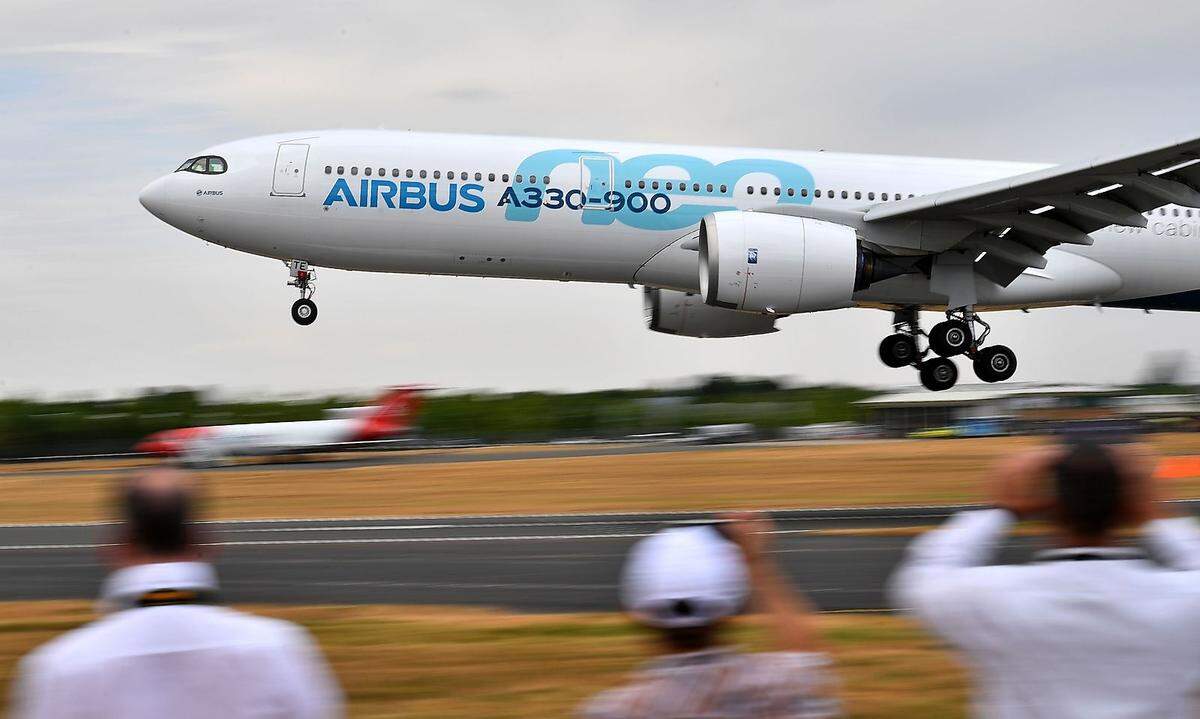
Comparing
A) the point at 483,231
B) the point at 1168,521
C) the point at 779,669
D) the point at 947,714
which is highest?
the point at 483,231

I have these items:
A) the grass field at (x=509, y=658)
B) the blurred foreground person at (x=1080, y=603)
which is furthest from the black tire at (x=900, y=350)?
the blurred foreground person at (x=1080, y=603)

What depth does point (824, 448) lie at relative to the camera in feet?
96.1

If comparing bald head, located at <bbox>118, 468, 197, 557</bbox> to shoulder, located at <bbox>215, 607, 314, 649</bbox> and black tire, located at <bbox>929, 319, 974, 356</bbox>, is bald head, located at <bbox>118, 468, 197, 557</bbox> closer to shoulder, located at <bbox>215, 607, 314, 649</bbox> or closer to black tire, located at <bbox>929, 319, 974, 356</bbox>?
shoulder, located at <bbox>215, 607, 314, 649</bbox>

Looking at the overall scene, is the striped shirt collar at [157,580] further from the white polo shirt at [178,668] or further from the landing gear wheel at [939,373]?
the landing gear wheel at [939,373]

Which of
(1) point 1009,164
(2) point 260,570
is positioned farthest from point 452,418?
(2) point 260,570

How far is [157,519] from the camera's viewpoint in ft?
11.4

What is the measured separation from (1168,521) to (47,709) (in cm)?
284

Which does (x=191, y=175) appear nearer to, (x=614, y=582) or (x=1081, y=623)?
(x=614, y=582)

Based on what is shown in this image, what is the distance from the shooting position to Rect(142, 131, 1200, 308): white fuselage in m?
25.0

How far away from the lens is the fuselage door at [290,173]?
2523 centimetres

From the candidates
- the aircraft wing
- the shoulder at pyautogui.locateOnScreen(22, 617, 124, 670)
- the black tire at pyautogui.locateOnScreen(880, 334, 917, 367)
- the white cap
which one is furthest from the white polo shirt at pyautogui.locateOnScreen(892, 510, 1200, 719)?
the black tire at pyautogui.locateOnScreen(880, 334, 917, 367)

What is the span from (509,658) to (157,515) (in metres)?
5.25

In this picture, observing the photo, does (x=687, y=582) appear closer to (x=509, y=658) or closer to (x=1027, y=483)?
(x=1027, y=483)

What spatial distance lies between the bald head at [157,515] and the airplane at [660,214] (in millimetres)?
20651
